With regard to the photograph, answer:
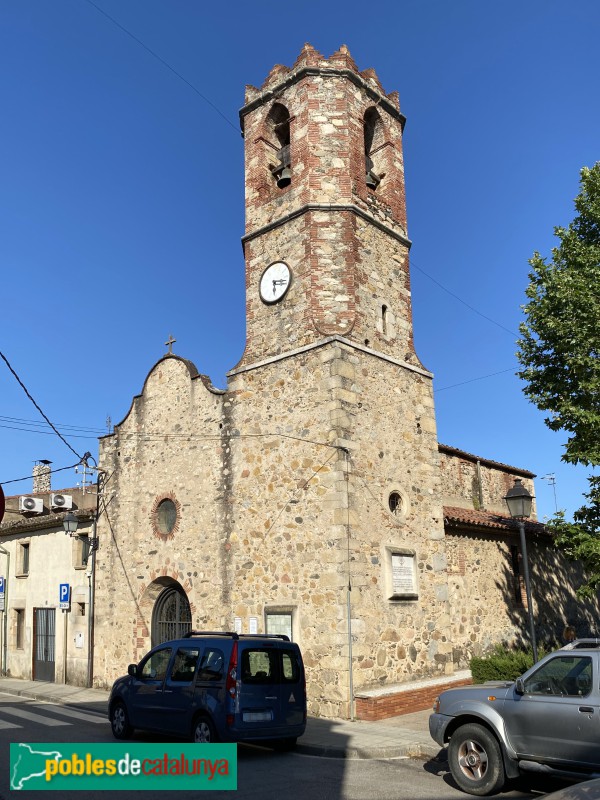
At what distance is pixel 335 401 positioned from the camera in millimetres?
13461

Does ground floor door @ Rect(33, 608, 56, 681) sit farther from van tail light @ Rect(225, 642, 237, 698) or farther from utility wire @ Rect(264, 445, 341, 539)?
van tail light @ Rect(225, 642, 237, 698)

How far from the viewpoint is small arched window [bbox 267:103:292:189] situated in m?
16.4

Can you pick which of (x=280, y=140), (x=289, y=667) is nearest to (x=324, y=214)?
(x=280, y=140)

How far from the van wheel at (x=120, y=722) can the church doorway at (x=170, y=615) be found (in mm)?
5077

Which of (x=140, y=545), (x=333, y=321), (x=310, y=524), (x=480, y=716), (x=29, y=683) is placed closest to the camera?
(x=480, y=716)

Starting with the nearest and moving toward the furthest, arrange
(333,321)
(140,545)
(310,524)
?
(310,524) < (333,321) < (140,545)

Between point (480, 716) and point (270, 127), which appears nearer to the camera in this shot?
point (480, 716)

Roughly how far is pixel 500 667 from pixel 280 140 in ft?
43.5

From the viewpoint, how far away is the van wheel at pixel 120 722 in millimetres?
10648

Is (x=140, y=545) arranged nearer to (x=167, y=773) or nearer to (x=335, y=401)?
(x=335, y=401)

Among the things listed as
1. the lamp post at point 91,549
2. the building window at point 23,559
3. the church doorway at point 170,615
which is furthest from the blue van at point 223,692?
the building window at point 23,559

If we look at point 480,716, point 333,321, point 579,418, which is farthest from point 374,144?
point 480,716

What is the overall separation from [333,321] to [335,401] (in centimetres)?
192

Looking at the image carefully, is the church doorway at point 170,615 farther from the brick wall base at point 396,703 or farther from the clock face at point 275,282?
the clock face at point 275,282
